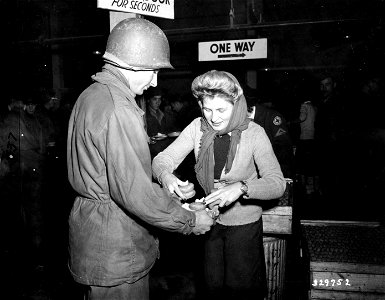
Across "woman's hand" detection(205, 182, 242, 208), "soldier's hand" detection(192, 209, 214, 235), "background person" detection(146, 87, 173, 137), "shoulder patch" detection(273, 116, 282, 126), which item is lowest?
"soldier's hand" detection(192, 209, 214, 235)

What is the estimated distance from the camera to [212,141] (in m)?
3.32

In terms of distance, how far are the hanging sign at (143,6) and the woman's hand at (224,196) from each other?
222 cm

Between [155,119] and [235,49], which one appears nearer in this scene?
[235,49]

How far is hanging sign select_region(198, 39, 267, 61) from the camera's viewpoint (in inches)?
324

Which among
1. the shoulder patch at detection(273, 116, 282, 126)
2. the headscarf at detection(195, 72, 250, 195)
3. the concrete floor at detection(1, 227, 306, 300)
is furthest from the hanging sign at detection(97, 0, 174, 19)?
the concrete floor at detection(1, 227, 306, 300)

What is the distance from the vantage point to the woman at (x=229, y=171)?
3.17m

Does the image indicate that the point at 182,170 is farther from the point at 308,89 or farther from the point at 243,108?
the point at 308,89

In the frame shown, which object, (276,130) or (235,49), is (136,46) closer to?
(276,130)

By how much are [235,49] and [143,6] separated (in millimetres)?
4564

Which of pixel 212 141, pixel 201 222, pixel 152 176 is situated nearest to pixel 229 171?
pixel 212 141

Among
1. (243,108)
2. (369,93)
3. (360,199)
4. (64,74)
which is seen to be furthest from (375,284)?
(64,74)

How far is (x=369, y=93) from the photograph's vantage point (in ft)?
23.6

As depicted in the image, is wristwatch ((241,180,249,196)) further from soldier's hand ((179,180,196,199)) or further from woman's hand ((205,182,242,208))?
soldier's hand ((179,180,196,199))

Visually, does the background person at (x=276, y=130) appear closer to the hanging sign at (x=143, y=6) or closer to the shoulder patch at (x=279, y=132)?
the shoulder patch at (x=279, y=132)
